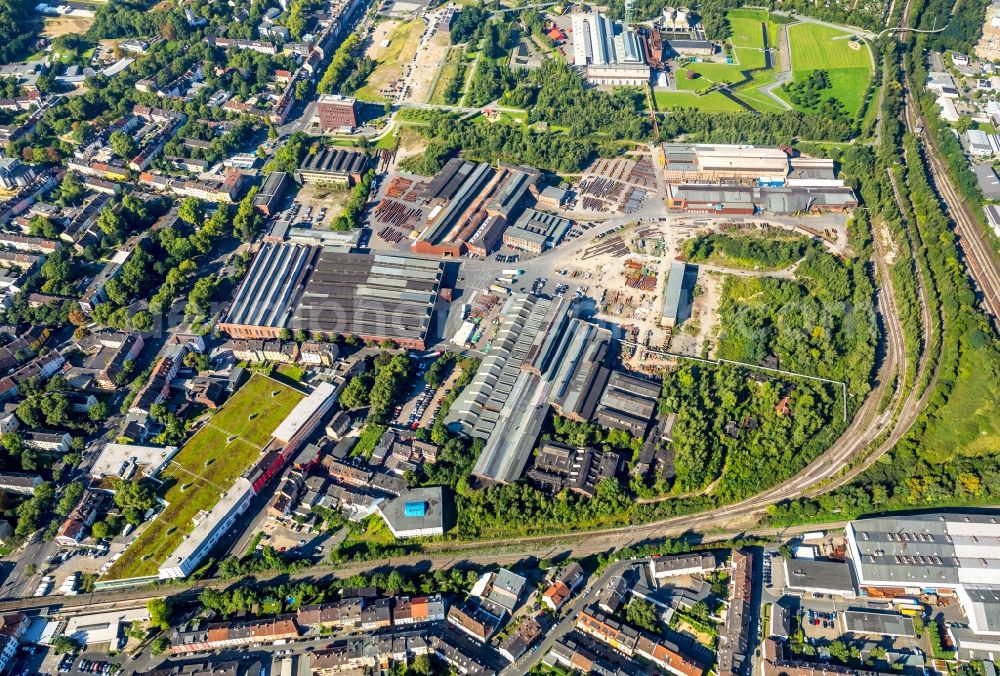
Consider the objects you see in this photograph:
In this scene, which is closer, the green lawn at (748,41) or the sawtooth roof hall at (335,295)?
the sawtooth roof hall at (335,295)

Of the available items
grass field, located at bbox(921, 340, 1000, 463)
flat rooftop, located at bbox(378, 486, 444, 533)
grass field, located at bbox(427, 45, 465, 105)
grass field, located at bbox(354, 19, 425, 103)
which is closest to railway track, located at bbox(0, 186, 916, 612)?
flat rooftop, located at bbox(378, 486, 444, 533)

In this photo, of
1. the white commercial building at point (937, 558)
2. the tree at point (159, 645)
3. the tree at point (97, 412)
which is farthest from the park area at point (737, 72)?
the tree at point (159, 645)

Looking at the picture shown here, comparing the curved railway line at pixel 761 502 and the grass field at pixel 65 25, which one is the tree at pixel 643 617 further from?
the grass field at pixel 65 25

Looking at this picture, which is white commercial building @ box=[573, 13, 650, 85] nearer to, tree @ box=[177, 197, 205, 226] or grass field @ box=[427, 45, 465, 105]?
grass field @ box=[427, 45, 465, 105]

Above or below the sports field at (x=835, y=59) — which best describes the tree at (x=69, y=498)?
below

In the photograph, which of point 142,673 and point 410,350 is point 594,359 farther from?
point 142,673

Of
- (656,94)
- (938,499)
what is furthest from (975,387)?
(656,94)
